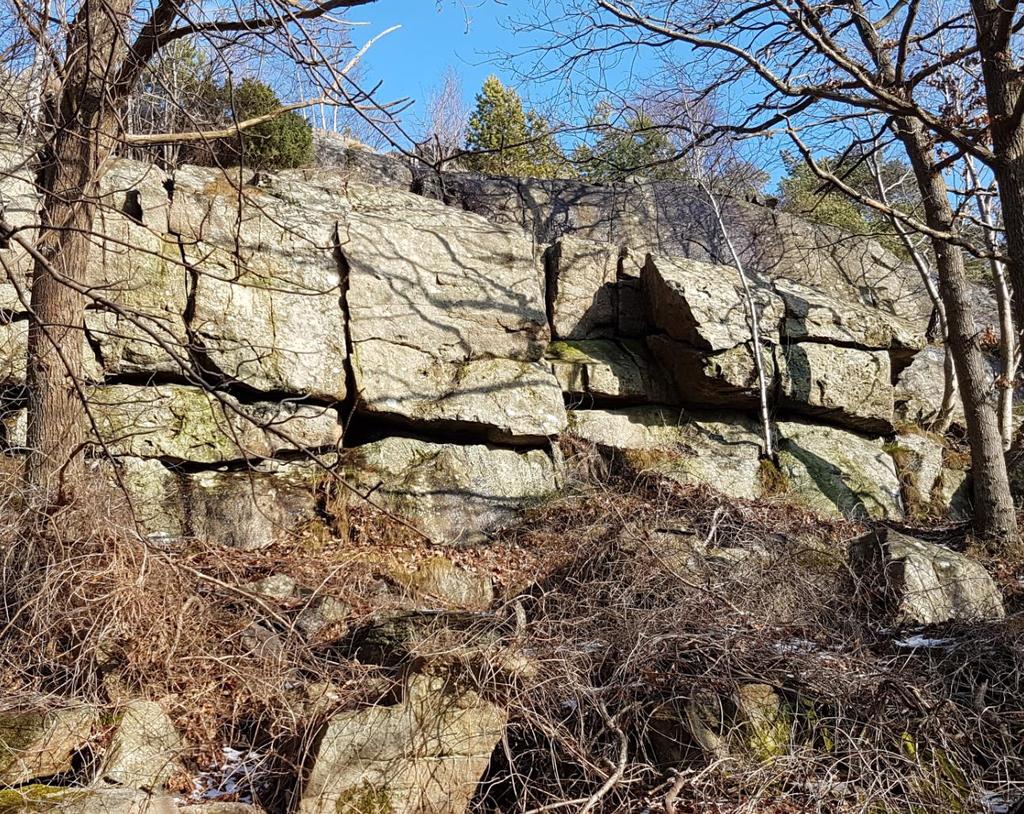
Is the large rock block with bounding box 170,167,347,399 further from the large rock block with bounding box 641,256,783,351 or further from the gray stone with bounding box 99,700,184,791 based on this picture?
the gray stone with bounding box 99,700,184,791

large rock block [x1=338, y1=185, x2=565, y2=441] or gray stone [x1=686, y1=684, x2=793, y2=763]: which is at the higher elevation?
large rock block [x1=338, y1=185, x2=565, y2=441]

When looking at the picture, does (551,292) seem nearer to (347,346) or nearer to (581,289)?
(581,289)

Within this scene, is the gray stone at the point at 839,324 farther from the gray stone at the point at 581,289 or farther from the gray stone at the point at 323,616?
the gray stone at the point at 323,616

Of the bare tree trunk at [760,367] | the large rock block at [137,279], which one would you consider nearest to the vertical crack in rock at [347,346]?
the large rock block at [137,279]

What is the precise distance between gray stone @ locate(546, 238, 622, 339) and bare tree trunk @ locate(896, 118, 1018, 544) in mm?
3869

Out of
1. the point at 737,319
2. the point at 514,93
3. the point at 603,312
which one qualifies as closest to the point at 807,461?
the point at 737,319

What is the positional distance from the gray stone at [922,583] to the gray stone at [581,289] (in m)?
5.31

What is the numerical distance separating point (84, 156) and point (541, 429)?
5356 millimetres

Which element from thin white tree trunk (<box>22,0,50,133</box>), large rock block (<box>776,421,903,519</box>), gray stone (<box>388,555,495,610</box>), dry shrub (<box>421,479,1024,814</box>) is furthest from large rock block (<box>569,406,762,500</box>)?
thin white tree trunk (<box>22,0,50,133</box>)

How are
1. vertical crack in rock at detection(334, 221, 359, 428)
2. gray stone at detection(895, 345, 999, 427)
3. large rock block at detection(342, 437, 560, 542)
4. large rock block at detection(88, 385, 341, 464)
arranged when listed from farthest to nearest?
gray stone at detection(895, 345, 999, 427)
vertical crack in rock at detection(334, 221, 359, 428)
large rock block at detection(342, 437, 560, 542)
large rock block at detection(88, 385, 341, 464)

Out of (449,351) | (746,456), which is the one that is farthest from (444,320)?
(746,456)

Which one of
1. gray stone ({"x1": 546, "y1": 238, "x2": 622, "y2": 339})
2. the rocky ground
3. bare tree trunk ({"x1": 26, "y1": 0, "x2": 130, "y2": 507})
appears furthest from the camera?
gray stone ({"x1": 546, "y1": 238, "x2": 622, "y2": 339})

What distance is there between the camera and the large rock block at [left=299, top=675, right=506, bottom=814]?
14.3ft

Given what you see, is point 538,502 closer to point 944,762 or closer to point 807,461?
point 807,461
